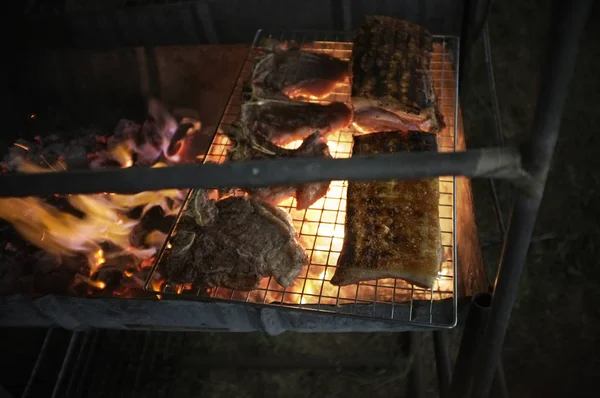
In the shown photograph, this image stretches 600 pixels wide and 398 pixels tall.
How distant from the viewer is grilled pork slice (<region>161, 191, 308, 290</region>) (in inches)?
108

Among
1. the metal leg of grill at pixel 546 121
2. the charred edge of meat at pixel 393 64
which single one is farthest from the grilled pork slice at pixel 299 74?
the metal leg of grill at pixel 546 121

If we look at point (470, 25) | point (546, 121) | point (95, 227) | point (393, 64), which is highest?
point (546, 121)

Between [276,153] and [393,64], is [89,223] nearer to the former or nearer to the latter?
[276,153]

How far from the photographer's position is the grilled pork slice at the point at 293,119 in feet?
11.4

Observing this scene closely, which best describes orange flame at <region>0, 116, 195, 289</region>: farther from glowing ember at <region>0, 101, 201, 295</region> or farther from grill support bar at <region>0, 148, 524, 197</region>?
grill support bar at <region>0, 148, 524, 197</region>

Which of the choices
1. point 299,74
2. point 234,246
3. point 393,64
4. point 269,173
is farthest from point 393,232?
point 299,74

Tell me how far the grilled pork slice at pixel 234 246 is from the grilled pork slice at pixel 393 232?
30 cm

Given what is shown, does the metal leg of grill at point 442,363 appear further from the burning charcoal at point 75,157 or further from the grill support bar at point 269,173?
the burning charcoal at point 75,157

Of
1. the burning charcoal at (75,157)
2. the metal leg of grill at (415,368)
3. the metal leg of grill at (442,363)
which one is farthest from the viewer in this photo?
the burning charcoal at (75,157)

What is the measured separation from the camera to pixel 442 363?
3006 millimetres

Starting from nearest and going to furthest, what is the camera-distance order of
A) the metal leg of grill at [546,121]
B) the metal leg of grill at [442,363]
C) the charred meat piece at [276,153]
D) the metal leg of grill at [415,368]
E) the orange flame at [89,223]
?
the metal leg of grill at [546,121] < the metal leg of grill at [442,363] < the charred meat piece at [276,153] < the metal leg of grill at [415,368] < the orange flame at [89,223]

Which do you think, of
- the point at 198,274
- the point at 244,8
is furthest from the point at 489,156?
the point at 244,8

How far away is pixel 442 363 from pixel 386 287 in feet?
2.11

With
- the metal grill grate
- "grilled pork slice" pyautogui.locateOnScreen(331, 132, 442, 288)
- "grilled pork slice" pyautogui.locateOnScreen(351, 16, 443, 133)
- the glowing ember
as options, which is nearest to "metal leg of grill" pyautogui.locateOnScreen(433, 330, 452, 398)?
the metal grill grate
